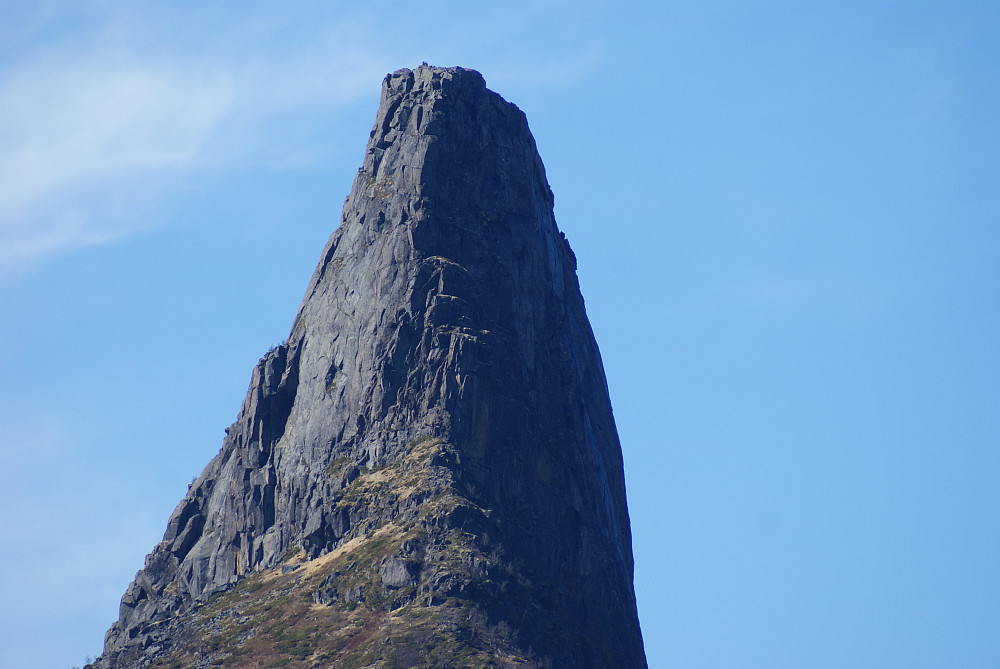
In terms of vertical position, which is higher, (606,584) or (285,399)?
(285,399)

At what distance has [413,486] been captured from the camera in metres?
172

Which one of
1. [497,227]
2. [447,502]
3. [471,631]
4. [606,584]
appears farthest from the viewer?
[497,227]

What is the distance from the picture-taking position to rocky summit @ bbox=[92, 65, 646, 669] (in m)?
163

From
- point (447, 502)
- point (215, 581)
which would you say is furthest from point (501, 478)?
point (215, 581)

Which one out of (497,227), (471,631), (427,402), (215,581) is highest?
(497,227)

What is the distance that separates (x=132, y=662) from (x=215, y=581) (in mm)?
13933

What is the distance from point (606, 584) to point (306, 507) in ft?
108

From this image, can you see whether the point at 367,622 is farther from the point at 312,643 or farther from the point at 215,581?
the point at 215,581

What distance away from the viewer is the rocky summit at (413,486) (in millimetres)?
162875

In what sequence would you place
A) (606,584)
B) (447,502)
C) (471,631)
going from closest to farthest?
(471,631), (447,502), (606,584)

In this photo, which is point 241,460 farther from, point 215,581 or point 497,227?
point 497,227

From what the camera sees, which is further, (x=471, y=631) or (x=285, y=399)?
(x=285, y=399)

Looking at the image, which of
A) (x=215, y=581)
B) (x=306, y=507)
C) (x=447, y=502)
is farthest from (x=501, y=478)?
(x=215, y=581)

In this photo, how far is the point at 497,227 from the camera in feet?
645
